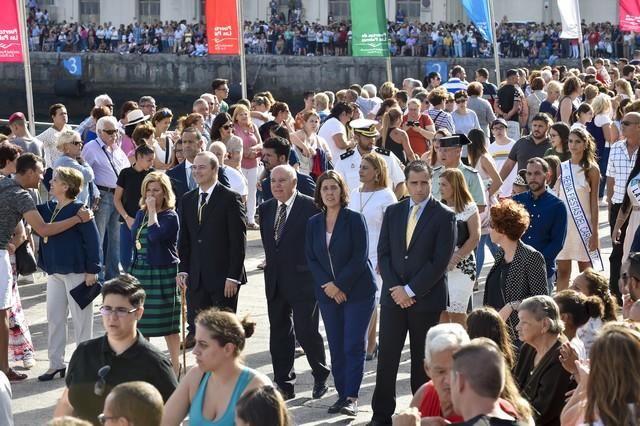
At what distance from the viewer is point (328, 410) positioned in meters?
8.31

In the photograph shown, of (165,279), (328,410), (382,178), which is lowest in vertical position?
(328,410)

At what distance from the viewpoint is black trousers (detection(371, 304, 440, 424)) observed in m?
7.86

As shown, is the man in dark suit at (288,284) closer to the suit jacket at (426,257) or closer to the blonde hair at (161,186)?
the blonde hair at (161,186)

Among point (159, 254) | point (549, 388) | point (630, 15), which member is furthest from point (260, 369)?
point (630, 15)

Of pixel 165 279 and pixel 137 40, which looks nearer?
pixel 165 279

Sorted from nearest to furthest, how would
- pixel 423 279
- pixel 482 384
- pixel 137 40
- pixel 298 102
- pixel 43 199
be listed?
pixel 482 384, pixel 423 279, pixel 43 199, pixel 298 102, pixel 137 40

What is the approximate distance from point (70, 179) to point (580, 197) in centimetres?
410

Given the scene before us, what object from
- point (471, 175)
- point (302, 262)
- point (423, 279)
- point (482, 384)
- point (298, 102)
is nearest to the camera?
point (482, 384)

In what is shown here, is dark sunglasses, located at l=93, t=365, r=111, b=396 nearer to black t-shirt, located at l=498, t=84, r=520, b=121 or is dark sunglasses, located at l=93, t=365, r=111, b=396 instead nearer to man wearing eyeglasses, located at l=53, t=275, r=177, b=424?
man wearing eyeglasses, located at l=53, t=275, r=177, b=424

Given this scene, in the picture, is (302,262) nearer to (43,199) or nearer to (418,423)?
(418,423)

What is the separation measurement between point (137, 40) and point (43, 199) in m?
43.6

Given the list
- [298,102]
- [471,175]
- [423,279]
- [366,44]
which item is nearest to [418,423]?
[423,279]

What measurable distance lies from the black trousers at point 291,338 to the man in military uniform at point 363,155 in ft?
7.05

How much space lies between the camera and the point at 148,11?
61.7m
